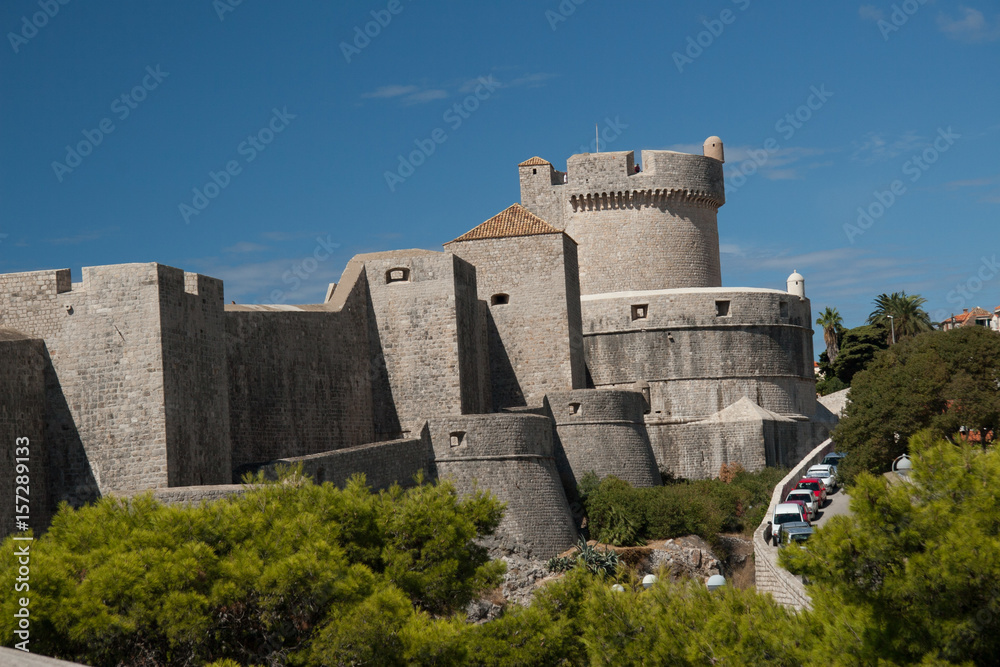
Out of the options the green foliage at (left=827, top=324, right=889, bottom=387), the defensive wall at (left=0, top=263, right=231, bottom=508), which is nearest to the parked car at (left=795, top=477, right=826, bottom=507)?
the defensive wall at (left=0, top=263, right=231, bottom=508)

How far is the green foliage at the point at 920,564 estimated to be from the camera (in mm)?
12430

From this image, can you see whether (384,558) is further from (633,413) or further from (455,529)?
(633,413)

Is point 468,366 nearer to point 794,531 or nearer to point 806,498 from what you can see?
point 806,498

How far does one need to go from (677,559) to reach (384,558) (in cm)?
1330

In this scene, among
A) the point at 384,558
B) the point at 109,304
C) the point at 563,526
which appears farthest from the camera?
the point at 563,526

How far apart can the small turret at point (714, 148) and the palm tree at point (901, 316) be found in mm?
17415

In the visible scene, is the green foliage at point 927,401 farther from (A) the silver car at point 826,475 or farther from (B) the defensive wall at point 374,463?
(B) the defensive wall at point 374,463

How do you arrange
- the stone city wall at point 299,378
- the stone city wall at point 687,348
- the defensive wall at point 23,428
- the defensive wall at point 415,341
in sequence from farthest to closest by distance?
the stone city wall at point 687,348 < the defensive wall at point 415,341 < the stone city wall at point 299,378 < the defensive wall at point 23,428

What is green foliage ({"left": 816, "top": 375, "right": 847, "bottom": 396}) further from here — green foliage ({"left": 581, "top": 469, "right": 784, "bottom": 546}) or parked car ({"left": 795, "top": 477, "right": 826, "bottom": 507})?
parked car ({"left": 795, "top": 477, "right": 826, "bottom": 507})

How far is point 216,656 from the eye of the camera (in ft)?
55.6

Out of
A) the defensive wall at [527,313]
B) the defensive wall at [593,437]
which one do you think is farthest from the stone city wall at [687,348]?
the defensive wall at [593,437]

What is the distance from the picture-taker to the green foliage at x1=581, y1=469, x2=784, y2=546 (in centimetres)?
3070

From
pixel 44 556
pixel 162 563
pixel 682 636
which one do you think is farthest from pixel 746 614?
pixel 44 556

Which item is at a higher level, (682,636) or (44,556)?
(44,556)
